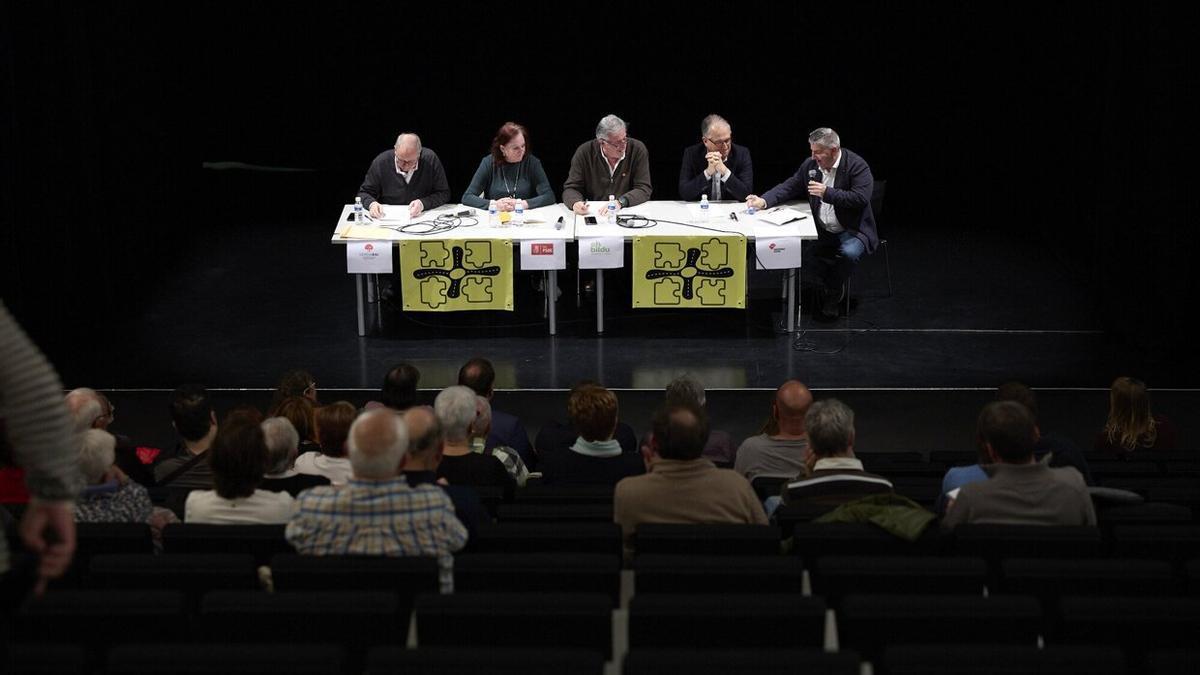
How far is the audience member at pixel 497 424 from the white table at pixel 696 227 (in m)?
2.37

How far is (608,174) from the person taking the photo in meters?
8.90

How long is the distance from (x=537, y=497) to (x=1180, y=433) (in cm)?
388

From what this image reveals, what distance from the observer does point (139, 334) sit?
8539 mm

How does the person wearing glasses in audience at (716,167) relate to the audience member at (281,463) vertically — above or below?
above

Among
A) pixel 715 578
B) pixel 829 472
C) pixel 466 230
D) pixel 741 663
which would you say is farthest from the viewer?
pixel 466 230

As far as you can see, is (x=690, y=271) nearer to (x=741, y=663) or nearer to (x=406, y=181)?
(x=406, y=181)

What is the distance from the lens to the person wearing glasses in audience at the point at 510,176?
8.66 m

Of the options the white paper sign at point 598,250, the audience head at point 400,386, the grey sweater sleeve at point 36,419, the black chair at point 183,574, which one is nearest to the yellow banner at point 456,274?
the white paper sign at point 598,250

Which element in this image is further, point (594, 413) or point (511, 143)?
point (511, 143)

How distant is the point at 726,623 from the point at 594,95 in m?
9.22

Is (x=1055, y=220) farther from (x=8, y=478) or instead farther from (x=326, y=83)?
(x=8, y=478)

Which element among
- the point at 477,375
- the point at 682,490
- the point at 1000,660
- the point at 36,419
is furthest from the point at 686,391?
the point at 36,419

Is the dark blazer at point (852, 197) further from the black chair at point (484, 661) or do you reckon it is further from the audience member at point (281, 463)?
the black chair at point (484, 661)

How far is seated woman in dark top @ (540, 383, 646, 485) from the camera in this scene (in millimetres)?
5102
